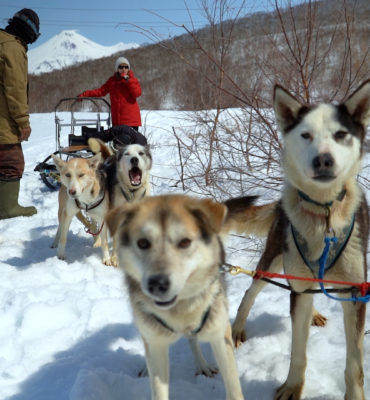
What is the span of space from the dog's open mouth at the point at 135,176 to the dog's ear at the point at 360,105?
329 cm

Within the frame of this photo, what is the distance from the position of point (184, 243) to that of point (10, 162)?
14.4 feet

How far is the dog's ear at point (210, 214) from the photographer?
5.84 ft

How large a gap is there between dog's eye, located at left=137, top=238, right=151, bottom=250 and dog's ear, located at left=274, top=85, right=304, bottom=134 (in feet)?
3.17

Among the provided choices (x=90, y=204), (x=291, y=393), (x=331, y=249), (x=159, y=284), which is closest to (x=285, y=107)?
(x=331, y=249)

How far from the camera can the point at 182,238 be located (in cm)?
167

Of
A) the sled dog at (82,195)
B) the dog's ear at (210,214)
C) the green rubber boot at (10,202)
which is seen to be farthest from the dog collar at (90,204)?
the dog's ear at (210,214)

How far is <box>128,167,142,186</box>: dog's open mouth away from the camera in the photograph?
4.80 metres

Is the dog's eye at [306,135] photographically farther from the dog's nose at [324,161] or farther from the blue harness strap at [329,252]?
the blue harness strap at [329,252]

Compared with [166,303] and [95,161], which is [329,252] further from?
[95,161]

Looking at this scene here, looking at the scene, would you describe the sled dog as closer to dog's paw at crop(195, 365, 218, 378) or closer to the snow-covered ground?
the snow-covered ground

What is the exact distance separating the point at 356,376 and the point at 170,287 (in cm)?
111

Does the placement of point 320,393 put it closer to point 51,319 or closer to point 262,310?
point 262,310

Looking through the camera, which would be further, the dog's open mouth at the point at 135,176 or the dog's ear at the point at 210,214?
the dog's open mouth at the point at 135,176

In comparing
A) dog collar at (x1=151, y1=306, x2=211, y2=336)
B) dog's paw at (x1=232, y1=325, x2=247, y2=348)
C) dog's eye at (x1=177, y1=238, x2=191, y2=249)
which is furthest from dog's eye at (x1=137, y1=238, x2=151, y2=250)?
dog's paw at (x1=232, y1=325, x2=247, y2=348)
